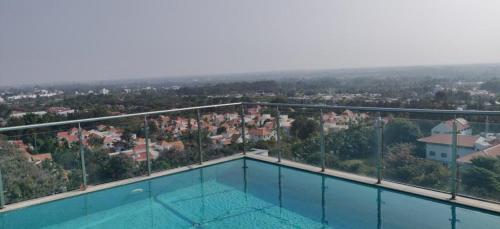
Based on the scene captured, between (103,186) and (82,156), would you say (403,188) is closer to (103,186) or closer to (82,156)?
(103,186)

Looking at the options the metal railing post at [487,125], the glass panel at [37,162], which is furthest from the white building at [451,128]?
the glass panel at [37,162]

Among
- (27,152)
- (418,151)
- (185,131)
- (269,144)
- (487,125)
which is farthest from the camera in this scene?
(269,144)

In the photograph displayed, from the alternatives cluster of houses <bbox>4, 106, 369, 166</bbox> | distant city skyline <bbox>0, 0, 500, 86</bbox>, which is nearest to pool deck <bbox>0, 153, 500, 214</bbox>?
cluster of houses <bbox>4, 106, 369, 166</bbox>

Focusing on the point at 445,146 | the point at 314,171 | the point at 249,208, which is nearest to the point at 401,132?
the point at 445,146

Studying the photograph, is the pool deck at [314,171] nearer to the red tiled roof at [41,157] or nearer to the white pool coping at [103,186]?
the white pool coping at [103,186]

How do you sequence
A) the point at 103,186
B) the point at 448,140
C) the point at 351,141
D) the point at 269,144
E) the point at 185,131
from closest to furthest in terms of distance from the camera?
the point at 448,140, the point at 351,141, the point at 103,186, the point at 185,131, the point at 269,144

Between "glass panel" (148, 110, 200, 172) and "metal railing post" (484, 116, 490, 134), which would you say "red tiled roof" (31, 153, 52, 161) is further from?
"metal railing post" (484, 116, 490, 134)
